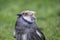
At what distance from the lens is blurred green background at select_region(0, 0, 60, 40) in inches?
63.3

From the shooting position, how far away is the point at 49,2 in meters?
2.06

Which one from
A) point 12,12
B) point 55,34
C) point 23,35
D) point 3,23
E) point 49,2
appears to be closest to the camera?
point 23,35

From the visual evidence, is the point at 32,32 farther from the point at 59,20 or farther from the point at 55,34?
the point at 59,20

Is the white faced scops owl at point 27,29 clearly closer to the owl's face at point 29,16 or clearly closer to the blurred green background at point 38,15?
the owl's face at point 29,16

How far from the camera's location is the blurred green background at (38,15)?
63.3 inches

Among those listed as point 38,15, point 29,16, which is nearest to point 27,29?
point 29,16

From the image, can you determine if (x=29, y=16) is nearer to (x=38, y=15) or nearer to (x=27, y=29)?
(x=27, y=29)

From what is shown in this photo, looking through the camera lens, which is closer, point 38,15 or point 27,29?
point 27,29

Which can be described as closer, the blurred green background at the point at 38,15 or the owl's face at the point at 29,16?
the owl's face at the point at 29,16

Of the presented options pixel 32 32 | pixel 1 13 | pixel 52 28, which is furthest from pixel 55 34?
pixel 1 13

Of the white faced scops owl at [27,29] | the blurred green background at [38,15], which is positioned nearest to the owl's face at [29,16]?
the white faced scops owl at [27,29]

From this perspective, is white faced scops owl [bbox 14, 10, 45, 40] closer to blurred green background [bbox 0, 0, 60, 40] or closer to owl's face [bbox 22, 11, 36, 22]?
owl's face [bbox 22, 11, 36, 22]

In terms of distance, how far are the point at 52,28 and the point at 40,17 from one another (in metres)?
0.18

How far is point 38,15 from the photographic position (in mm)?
1841
